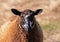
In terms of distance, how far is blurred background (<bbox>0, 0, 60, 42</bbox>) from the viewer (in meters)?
19.2

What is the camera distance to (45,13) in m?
22.8

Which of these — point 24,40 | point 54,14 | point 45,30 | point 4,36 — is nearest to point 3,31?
point 4,36

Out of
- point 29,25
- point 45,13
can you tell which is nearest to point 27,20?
point 29,25

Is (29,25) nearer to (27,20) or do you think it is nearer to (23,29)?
(27,20)

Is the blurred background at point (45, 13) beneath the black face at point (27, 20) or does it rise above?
above

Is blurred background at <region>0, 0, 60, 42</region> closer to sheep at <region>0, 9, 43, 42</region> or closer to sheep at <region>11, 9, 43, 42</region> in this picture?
sheep at <region>0, 9, 43, 42</region>

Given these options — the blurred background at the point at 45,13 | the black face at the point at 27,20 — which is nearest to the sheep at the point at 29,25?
the black face at the point at 27,20

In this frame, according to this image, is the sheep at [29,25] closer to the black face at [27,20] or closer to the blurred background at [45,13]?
the black face at [27,20]

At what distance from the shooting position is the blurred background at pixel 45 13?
19.2 m

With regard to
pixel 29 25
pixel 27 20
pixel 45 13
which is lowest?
pixel 29 25

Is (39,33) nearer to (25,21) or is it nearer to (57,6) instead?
(25,21)

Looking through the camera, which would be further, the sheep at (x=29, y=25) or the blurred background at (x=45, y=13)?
the blurred background at (x=45, y=13)

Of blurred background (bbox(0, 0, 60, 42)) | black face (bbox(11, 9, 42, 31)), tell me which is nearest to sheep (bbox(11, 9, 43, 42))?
black face (bbox(11, 9, 42, 31))

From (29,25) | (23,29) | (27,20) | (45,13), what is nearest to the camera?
(29,25)
